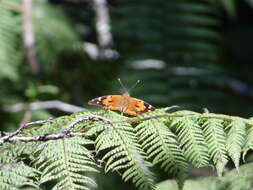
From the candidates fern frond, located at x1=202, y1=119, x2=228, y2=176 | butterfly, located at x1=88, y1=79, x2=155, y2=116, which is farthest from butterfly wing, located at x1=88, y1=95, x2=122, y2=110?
fern frond, located at x1=202, y1=119, x2=228, y2=176

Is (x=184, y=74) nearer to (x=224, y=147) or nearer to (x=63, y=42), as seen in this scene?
(x=63, y=42)

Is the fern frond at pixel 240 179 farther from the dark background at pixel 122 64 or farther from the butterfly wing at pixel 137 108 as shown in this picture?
the dark background at pixel 122 64

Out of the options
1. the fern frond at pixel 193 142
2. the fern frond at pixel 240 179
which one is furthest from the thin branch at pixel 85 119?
the fern frond at pixel 240 179

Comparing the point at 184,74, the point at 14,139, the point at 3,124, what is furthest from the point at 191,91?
the point at 14,139

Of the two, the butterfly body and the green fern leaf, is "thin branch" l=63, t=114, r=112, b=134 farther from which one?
the green fern leaf

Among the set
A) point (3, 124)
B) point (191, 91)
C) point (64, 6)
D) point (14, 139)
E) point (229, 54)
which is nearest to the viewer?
point (14, 139)

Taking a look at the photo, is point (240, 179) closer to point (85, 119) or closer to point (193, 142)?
point (193, 142)
